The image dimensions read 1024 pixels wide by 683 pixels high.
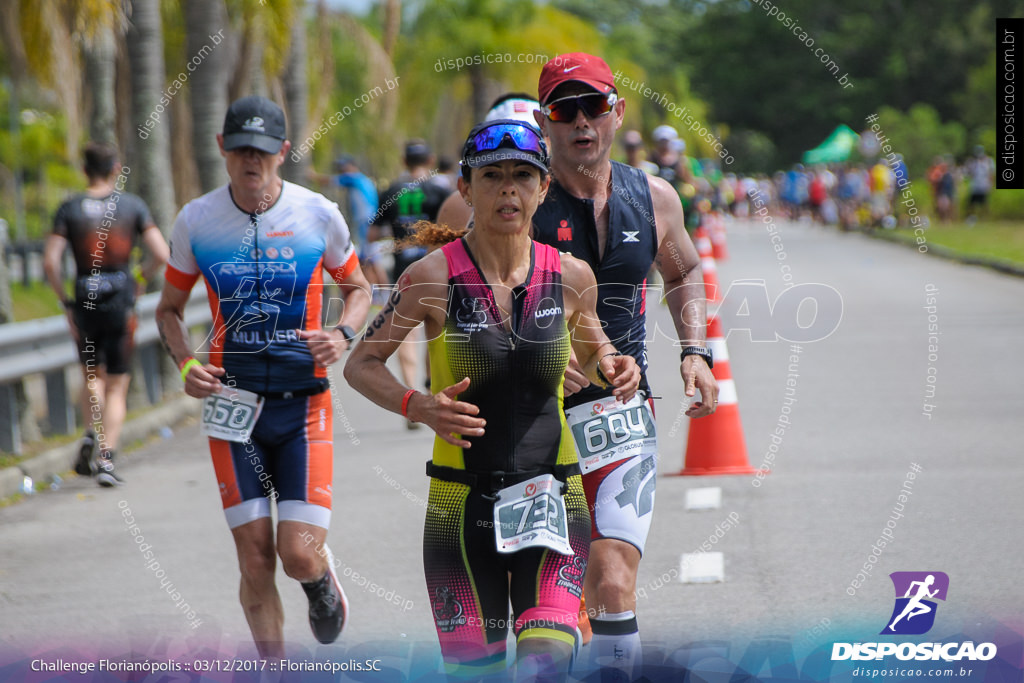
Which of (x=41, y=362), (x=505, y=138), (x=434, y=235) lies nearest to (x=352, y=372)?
(x=434, y=235)

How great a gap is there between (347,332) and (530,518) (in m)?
1.71

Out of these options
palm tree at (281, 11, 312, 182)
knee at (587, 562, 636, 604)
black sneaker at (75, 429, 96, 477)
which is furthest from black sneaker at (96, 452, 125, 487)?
palm tree at (281, 11, 312, 182)

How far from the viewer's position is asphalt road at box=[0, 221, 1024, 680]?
18.6 feet

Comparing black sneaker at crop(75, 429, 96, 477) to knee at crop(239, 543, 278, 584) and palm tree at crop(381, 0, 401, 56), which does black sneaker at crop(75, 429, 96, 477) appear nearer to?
knee at crop(239, 543, 278, 584)

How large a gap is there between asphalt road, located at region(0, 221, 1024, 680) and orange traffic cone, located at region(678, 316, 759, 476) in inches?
7.9

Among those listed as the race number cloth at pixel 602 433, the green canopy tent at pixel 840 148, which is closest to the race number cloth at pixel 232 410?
the race number cloth at pixel 602 433

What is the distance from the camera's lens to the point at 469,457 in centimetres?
388

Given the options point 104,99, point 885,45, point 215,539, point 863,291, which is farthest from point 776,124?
point 215,539

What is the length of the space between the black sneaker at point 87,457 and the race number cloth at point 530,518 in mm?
6039

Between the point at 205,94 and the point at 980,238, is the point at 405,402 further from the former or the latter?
the point at 980,238

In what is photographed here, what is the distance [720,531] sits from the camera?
720 centimetres

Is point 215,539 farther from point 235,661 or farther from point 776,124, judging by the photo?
point 776,124

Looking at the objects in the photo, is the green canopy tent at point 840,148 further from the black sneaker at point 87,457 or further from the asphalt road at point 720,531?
the black sneaker at point 87,457

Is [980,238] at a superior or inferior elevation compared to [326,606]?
superior
